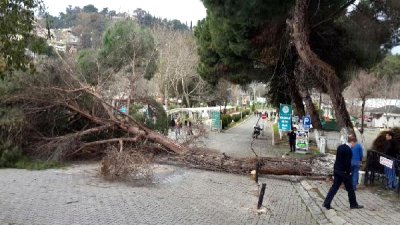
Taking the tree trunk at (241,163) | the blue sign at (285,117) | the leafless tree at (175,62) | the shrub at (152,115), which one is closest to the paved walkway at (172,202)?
the tree trunk at (241,163)

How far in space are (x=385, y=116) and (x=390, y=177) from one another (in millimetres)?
61198

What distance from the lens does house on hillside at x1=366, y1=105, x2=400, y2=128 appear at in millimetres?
66200

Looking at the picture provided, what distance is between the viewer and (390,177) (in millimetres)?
11773

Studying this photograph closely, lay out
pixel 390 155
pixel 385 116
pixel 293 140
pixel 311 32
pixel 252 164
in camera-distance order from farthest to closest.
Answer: pixel 385 116
pixel 293 140
pixel 311 32
pixel 252 164
pixel 390 155

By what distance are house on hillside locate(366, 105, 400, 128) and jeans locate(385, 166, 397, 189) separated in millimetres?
55230

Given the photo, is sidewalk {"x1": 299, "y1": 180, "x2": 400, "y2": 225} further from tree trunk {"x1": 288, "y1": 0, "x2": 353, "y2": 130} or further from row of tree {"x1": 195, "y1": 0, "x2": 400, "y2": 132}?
row of tree {"x1": 195, "y1": 0, "x2": 400, "y2": 132}

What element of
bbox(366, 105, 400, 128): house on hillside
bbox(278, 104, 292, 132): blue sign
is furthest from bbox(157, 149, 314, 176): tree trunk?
bbox(366, 105, 400, 128): house on hillside

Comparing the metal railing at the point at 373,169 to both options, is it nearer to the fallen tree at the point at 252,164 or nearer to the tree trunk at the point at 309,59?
the fallen tree at the point at 252,164

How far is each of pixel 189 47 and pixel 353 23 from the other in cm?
3467

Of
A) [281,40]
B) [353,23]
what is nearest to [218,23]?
[281,40]

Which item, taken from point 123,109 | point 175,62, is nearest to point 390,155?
point 123,109

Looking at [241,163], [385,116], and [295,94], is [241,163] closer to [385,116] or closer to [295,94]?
[295,94]

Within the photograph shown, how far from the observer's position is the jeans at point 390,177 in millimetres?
11547

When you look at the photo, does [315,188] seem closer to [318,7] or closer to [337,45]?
[318,7]
